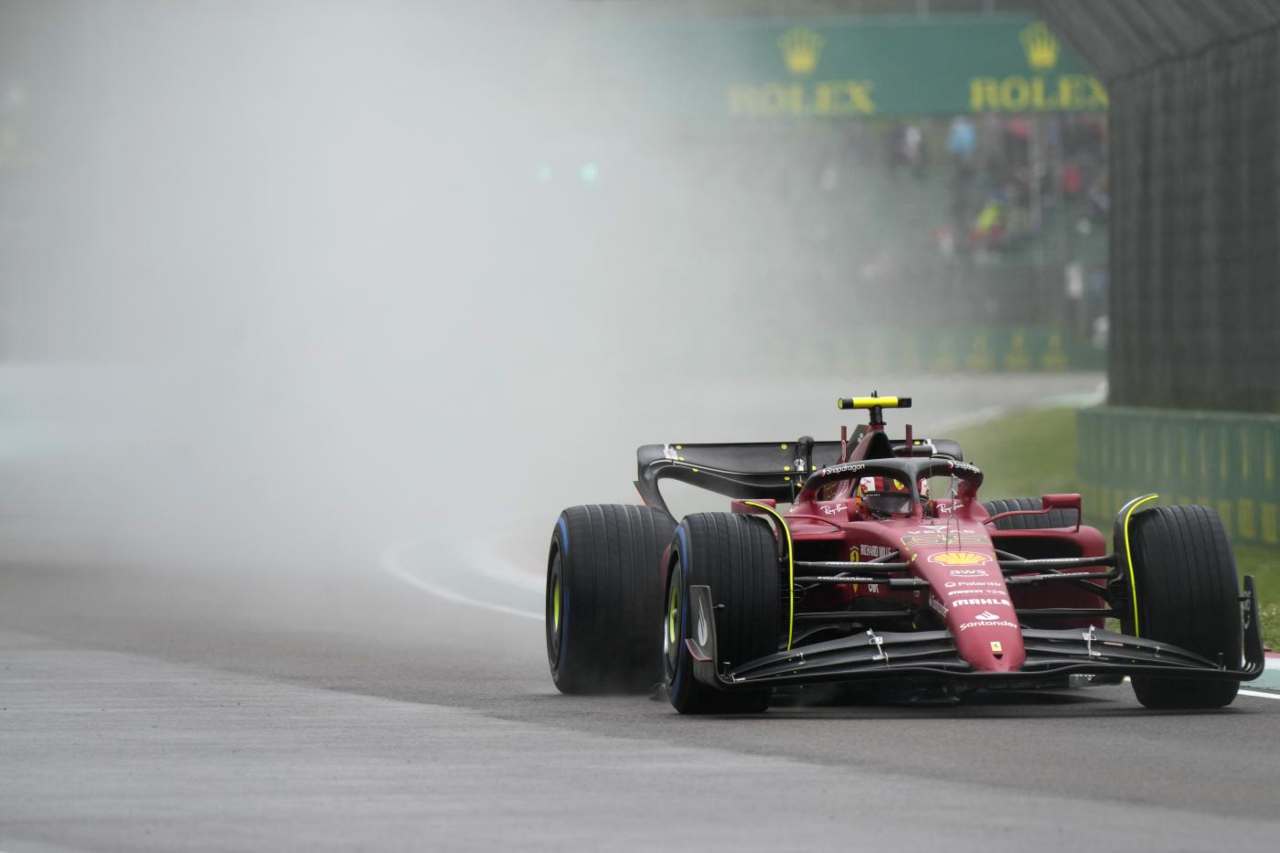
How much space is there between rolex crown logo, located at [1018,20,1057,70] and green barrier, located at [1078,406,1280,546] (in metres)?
26.9

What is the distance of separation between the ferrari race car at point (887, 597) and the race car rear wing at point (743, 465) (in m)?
0.79

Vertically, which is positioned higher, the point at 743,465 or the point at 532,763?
the point at 743,465

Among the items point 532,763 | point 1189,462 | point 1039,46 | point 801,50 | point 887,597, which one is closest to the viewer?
point 532,763

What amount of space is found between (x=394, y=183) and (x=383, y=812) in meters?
43.4

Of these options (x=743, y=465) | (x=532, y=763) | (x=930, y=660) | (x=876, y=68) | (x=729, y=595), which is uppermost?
(x=876, y=68)

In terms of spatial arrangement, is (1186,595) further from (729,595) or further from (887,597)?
(729,595)

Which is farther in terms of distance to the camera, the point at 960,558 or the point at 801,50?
the point at 801,50

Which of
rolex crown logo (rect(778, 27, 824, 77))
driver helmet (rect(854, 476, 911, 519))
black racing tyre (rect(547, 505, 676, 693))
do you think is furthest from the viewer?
rolex crown logo (rect(778, 27, 824, 77))

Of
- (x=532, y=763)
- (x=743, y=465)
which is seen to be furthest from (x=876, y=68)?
(x=532, y=763)

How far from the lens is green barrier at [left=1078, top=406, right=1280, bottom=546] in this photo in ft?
64.5

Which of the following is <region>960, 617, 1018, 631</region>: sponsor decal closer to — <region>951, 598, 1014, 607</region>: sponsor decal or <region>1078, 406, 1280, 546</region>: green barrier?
<region>951, 598, 1014, 607</region>: sponsor decal

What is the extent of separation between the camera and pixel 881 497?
11.7 metres

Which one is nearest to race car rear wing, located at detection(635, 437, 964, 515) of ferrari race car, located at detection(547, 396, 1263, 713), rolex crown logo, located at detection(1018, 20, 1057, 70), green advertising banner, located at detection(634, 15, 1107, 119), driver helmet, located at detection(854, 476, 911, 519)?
ferrari race car, located at detection(547, 396, 1263, 713)

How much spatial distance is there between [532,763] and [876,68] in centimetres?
4224
